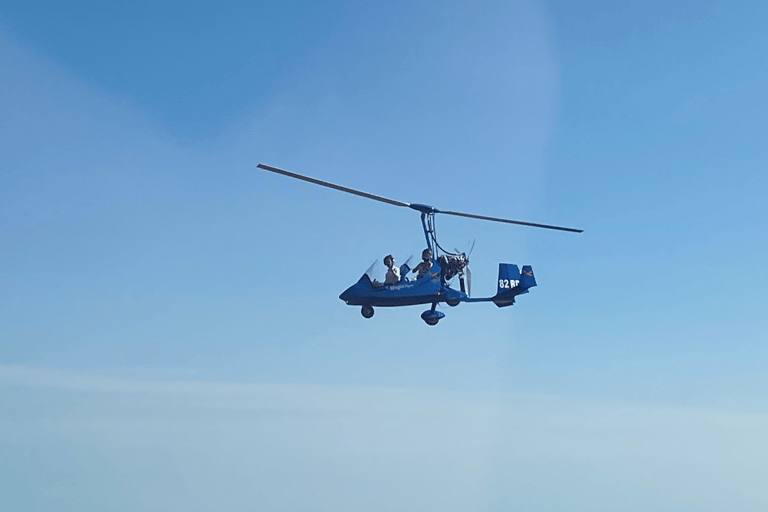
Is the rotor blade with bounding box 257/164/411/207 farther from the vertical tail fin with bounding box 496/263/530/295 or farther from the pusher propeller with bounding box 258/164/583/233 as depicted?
the vertical tail fin with bounding box 496/263/530/295

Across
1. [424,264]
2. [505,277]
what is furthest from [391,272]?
[505,277]

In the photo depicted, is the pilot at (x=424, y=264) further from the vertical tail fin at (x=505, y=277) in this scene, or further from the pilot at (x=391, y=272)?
the vertical tail fin at (x=505, y=277)

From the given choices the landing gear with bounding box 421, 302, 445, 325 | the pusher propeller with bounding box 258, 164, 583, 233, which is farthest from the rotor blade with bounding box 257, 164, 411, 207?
the landing gear with bounding box 421, 302, 445, 325

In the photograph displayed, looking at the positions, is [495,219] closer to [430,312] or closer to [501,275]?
[501,275]

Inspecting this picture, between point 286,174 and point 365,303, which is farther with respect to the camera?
point 365,303

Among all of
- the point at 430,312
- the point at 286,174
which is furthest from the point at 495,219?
the point at 286,174

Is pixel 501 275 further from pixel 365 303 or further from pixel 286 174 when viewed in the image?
pixel 286 174

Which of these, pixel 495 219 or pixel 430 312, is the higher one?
pixel 495 219
